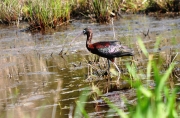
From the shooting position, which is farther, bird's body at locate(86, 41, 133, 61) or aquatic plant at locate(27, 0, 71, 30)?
aquatic plant at locate(27, 0, 71, 30)

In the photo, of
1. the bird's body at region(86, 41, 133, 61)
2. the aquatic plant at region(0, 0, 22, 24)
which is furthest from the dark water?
the aquatic plant at region(0, 0, 22, 24)

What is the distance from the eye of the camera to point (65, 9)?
56.5ft

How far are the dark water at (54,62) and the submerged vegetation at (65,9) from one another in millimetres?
430

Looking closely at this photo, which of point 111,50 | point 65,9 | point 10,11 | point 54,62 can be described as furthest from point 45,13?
point 111,50

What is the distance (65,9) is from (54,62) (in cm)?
607

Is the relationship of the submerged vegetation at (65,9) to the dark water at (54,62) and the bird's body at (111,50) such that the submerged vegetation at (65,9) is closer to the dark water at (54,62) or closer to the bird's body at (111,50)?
the dark water at (54,62)

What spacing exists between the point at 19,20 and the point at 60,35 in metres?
4.09

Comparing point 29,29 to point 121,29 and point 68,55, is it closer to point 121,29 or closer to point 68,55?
point 121,29

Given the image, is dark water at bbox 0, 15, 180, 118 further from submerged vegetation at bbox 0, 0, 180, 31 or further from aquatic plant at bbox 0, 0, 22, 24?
aquatic plant at bbox 0, 0, 22, 24

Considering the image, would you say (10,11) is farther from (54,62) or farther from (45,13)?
(54,62)

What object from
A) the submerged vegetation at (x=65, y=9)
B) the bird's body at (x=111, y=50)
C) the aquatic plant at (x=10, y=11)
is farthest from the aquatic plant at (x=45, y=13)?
the bird's body at (x=111, y=50)

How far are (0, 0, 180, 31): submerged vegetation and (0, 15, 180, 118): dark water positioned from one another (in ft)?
1.41

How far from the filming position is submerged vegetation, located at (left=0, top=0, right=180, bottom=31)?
16516 millimetres

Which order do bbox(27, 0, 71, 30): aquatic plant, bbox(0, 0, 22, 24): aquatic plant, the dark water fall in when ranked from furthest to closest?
bbox(0, 0, 22, 24): aquatic plant, bbox(27, 0, 71, 30): aquatic plant, the dark water
